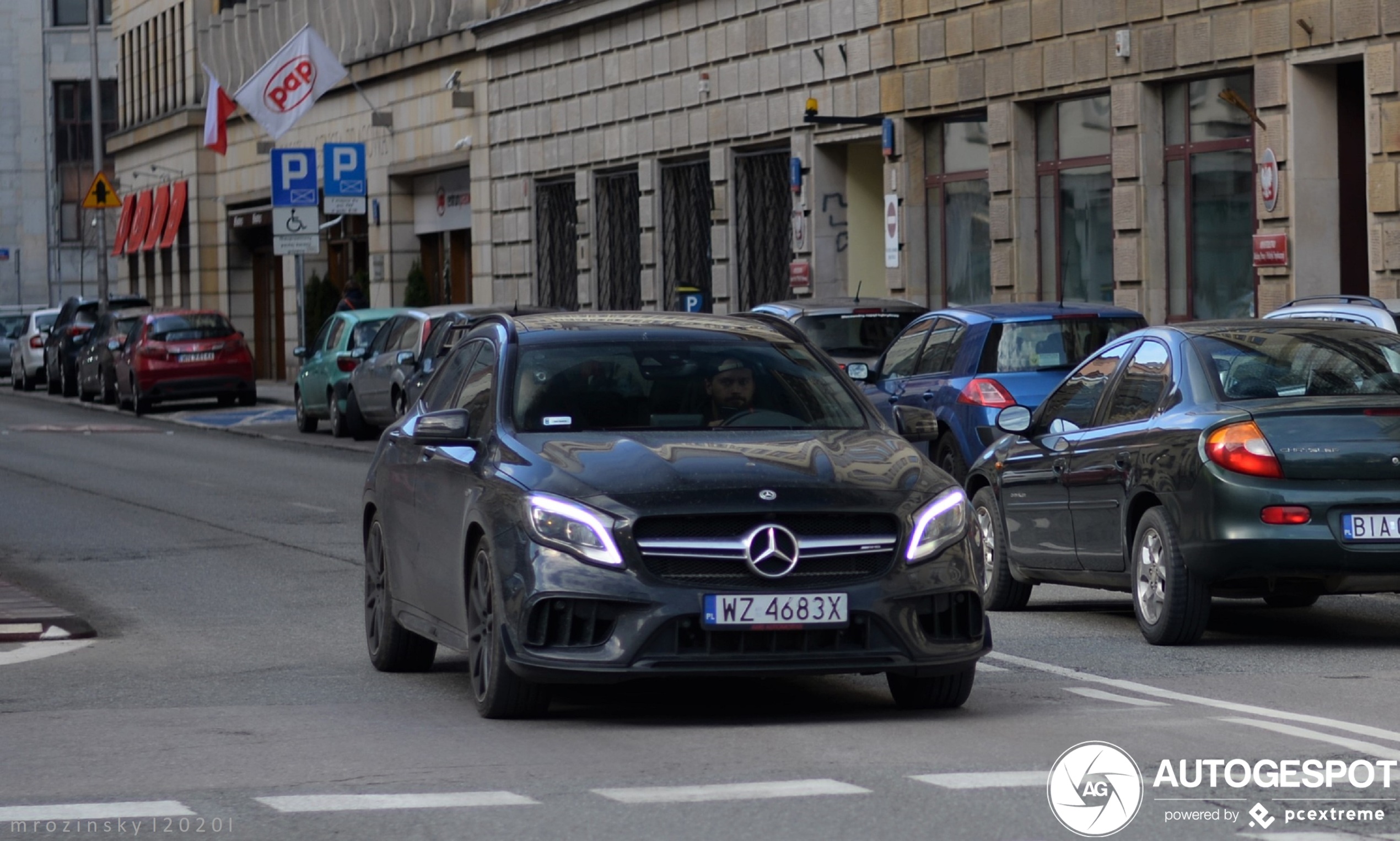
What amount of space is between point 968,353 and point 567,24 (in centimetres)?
2353

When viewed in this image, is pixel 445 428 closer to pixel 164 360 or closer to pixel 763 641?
pixel 763 641

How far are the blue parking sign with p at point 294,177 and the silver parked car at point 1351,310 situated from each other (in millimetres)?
23164

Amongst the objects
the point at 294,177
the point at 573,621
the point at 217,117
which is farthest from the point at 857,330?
the point at 217,117

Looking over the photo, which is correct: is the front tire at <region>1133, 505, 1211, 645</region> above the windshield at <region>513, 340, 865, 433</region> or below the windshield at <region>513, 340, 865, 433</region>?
below

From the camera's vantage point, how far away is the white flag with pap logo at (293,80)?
42344mm

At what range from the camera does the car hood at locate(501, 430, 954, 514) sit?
8320 millimetres

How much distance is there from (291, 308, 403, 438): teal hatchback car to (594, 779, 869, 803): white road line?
22695mm

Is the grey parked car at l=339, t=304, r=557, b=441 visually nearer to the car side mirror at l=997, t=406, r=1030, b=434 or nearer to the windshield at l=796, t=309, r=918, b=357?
the windshield at l=796, t=309, r=918, b=357

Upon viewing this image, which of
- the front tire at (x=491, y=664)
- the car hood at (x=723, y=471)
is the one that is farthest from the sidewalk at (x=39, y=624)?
the car hood at (x=723, y=471)

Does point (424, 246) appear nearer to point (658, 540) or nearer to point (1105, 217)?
point (1105, 217)

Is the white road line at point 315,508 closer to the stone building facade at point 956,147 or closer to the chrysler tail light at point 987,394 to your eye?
the chrysler tail light at point 987,394

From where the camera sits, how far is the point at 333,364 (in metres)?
31.6

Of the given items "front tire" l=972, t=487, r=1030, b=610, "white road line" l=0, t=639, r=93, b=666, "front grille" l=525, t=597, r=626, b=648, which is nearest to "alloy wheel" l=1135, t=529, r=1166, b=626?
"front tire" l=972, t=487, r=1030, b=610

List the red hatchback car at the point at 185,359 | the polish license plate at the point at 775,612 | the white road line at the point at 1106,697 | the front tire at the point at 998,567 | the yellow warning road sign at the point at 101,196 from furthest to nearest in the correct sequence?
the yellow warning road sign at the point at 101,196
the red hatchback car at the point at 185,359
the front tire at the point at 998,567
the white road line at the point at 1106,697
the polish license plate at the point at 775,612
